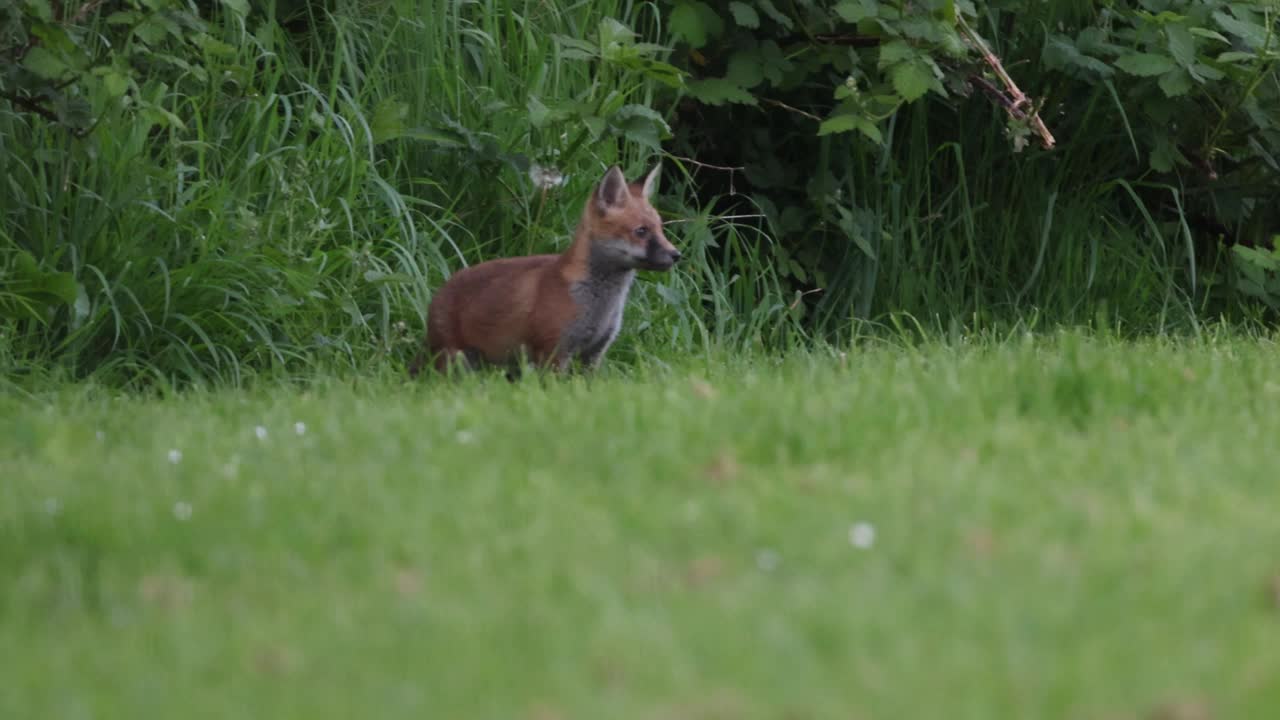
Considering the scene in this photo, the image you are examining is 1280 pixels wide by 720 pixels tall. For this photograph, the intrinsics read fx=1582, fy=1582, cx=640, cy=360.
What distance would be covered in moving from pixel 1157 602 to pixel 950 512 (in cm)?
60

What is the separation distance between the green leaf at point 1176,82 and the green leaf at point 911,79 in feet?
4.74

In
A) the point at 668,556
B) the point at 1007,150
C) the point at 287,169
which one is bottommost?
the point at 1007,150

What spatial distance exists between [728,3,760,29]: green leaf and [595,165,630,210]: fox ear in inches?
60.6

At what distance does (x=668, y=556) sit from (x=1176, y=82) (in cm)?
594

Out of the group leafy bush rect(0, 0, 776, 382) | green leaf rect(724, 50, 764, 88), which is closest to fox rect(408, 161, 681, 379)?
leafy bush rect(0, 0, 776, 382)

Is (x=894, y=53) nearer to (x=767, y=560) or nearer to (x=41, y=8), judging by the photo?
(x=41, y=8)

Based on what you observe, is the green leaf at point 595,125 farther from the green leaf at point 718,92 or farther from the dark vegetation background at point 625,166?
the green leaf at point 718,92

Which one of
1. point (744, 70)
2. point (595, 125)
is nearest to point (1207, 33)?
point (744, 70)

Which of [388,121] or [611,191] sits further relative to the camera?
[388,121]

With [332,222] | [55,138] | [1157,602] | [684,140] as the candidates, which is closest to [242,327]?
[332,222]

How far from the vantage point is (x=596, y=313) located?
21.8ft

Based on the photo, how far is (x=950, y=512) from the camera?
355 centimetres

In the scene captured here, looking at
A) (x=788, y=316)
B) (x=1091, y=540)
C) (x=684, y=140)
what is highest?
(x=1091, y=540)

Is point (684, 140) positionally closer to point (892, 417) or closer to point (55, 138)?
point (55, 138)
